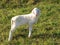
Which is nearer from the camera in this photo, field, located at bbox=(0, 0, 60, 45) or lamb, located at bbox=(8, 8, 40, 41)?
lamb, located at bbox=(8, 8, 40, 41)

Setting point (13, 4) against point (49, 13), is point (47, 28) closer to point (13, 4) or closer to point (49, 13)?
point (49, 13)

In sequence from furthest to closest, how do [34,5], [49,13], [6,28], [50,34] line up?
[34,5]
[49,13]
[6,28]
[50,34]

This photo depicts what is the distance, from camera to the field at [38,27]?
7.56 metres

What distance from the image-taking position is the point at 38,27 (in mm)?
8617

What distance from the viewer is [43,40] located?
7613 mm

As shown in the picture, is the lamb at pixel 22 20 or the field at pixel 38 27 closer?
the lamb at pixel 22 20

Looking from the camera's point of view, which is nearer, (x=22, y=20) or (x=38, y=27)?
(x=22, y=20)

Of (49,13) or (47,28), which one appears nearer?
(47,28)

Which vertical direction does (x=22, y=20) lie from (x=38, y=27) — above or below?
above

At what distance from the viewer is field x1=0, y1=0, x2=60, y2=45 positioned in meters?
7.56

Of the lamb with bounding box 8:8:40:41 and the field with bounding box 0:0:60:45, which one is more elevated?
the lamb with bounding box 8:8:40:41

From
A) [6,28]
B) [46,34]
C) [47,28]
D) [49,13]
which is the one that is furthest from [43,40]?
[49,13]

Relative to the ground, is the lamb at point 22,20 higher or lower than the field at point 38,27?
higher

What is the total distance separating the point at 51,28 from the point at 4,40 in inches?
71.1
